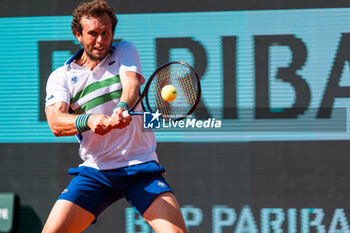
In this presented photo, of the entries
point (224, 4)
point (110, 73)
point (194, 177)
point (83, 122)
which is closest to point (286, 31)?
point (224, 4)

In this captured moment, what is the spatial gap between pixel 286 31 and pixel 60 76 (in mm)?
2475

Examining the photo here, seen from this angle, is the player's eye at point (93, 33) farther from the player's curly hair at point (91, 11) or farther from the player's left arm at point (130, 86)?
the player's left arm at point (130, 86)

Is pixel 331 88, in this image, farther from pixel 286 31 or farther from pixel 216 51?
pixel 216 51

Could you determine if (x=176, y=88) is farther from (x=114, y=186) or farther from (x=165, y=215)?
(x=165, y=215)

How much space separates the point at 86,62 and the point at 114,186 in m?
0.68

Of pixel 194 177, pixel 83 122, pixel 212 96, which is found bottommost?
pixel 194 177

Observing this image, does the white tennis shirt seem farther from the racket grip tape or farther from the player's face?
the racket grip tape

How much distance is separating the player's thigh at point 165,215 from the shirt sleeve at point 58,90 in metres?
A: 0.69

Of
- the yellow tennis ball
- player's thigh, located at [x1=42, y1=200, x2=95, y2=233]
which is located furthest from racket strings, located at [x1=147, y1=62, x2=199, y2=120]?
player's thigh, located at [x1=42, y1=200, x2=95, y2=233]

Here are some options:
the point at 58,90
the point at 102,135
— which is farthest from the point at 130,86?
the point at 58,90

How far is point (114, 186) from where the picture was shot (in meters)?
2.66

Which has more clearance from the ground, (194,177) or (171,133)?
(171,133)

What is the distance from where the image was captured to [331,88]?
452cm

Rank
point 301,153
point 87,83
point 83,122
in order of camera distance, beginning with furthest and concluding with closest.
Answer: point 301,153 < point 87,83 < point 83,122
